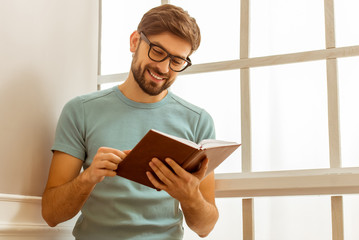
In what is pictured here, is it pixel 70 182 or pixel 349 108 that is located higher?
pixel 349 108

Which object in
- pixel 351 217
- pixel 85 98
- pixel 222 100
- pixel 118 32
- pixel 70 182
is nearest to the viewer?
pixel 70 182

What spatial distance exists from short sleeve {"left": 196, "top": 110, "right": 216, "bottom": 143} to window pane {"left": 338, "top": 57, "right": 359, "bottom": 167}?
491mm

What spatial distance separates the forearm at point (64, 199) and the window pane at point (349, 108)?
932mm

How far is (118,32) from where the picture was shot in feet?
7.41

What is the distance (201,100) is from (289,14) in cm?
51

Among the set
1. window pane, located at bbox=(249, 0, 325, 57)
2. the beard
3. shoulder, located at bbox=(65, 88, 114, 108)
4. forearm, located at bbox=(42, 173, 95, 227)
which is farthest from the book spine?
window pane, located at bbox=(249, 0, 325, 57)

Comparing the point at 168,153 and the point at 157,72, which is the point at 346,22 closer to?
the point at 157,72

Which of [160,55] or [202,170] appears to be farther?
[160,55]

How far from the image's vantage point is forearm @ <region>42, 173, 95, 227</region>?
59.9 inches

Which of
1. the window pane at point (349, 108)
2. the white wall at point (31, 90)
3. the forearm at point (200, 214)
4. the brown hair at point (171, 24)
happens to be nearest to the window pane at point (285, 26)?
the window pane at point (349, 108)

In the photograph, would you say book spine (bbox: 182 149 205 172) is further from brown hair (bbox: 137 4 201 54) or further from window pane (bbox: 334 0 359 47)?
window pane (bbox: 334 0 359 47)

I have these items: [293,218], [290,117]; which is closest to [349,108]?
[290,117]

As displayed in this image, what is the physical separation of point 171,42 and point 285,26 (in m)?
0.50

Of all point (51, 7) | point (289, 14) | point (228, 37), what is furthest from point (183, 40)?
point (51, 7)
